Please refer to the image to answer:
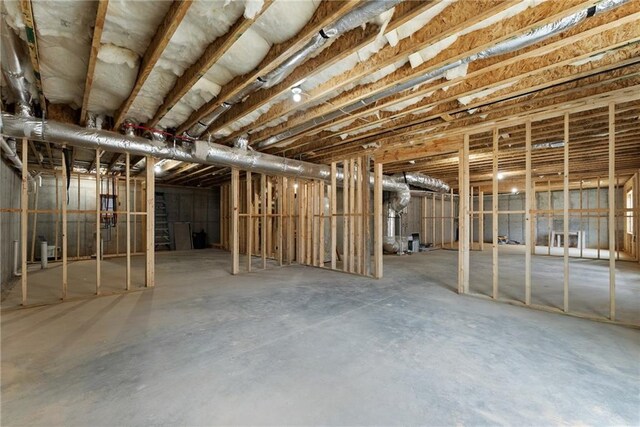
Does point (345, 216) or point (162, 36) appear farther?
point (345, 216)

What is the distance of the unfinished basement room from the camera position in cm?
187

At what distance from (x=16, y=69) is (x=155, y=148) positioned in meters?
1.81

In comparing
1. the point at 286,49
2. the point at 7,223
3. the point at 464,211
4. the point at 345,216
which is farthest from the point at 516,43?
the point at 7,223

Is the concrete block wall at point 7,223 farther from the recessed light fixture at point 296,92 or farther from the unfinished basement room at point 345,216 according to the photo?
the recessed light fixture at point 296,92

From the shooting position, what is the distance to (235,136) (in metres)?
4.90

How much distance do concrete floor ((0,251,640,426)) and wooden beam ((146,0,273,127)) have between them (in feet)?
8.56

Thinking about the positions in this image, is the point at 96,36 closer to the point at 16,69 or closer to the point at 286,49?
the point at 16,69

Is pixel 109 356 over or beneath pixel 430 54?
beneath

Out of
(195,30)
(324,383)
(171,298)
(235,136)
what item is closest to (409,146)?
(235,136)

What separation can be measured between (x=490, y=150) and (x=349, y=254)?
379 cm

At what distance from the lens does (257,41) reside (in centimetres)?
249

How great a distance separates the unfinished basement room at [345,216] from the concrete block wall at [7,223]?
0.28ft

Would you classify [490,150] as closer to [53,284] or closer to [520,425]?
[520,425]

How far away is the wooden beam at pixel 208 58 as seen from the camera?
2.14m
